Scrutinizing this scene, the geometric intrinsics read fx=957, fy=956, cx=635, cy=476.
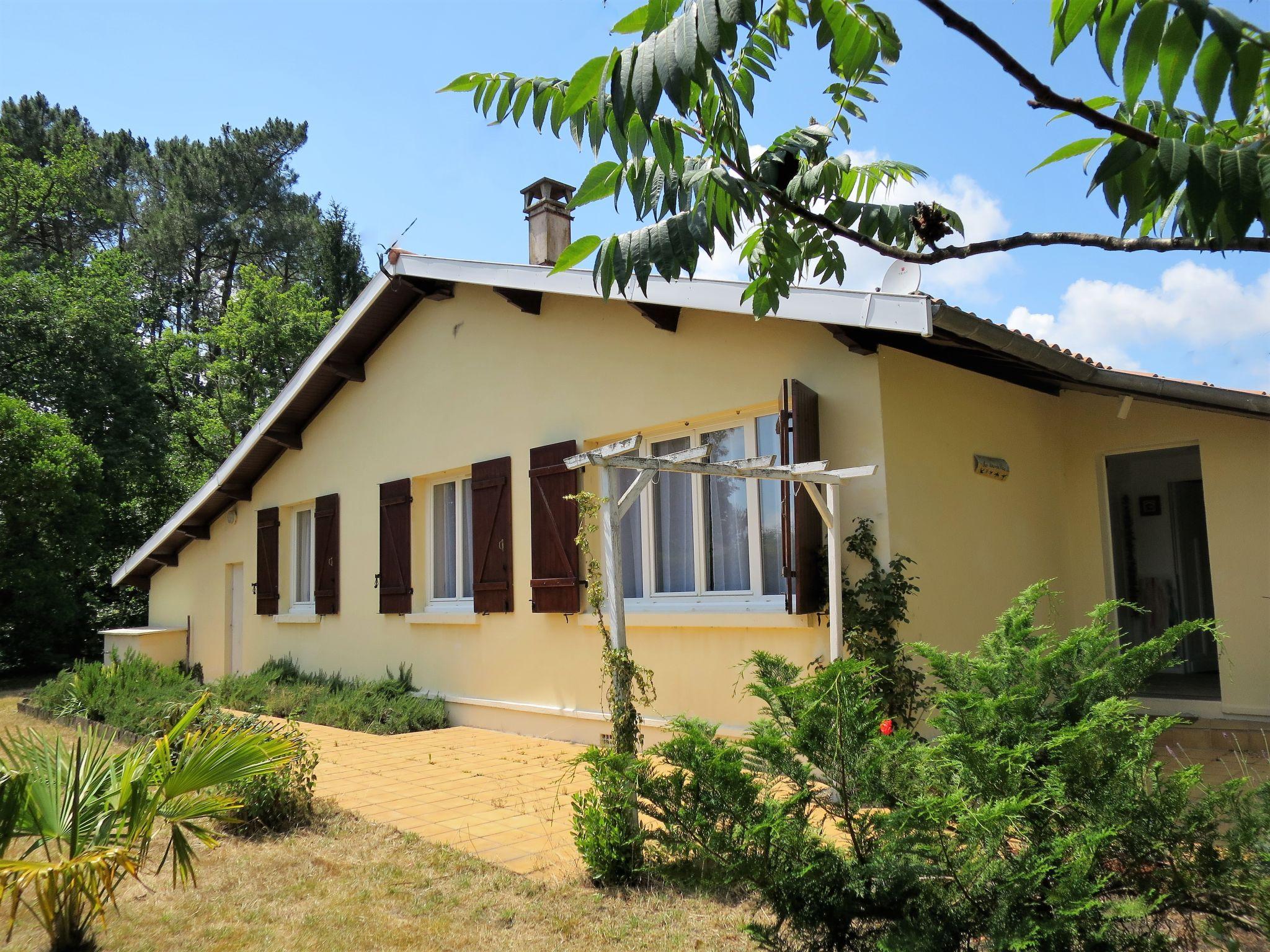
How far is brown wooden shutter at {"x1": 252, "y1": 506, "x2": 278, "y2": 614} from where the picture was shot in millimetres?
13055

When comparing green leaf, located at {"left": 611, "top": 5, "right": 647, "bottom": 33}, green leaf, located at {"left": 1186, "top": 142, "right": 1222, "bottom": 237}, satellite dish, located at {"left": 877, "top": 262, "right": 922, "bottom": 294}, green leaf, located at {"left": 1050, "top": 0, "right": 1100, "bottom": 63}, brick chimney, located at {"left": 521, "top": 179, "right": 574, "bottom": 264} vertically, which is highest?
brick chimney, located at {"left": 521, "top": 179, "right": 574, "bottom": 264}

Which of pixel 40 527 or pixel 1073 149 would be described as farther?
pixel 40 527

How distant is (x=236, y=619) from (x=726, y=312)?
1035 cm

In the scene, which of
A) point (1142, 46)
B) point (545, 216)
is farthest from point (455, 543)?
point (1142, 46)

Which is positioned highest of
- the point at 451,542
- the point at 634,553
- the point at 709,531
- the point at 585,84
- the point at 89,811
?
the point at 585,84

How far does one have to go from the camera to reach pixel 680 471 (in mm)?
5285

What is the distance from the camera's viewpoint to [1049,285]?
4.48 meters

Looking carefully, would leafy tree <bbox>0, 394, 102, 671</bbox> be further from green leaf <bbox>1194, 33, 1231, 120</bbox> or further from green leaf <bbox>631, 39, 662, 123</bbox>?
green leaf <bbox>1194, 33, 1231, 120</bbox>

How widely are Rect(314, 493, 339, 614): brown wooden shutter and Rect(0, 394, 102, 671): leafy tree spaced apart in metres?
6.72

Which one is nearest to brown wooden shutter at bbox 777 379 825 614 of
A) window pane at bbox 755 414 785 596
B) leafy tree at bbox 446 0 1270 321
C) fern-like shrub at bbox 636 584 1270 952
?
window pane at bbox 755 414 785 596

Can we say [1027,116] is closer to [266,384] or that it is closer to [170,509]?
[170,509]

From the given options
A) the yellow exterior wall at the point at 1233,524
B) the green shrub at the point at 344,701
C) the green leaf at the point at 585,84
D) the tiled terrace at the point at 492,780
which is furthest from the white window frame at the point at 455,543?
the green leaf at the point at 585,84

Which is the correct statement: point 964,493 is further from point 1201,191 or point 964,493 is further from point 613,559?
point 1201,191

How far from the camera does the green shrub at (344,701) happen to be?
31.4ft
